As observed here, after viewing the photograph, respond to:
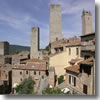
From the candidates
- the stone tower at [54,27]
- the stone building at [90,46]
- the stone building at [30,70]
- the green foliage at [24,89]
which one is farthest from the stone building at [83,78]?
the stone tower at [54,27]

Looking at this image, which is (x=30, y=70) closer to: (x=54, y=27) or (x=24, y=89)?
(x=24, y=89)

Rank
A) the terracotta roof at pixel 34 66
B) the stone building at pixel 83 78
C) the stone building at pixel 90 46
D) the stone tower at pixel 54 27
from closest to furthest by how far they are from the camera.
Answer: the stone building at pixel 83 78 < the stone building at pixel 90 46 < the terracotta roof at pixel 34 66 < the stone tower at pixel 54 27

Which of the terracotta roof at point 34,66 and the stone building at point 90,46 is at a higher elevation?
the stone building at point 90,46

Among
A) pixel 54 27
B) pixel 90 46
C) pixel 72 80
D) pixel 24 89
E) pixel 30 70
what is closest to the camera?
pixel 24 89

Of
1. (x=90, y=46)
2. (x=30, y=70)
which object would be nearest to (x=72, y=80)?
(x=90, y=46)

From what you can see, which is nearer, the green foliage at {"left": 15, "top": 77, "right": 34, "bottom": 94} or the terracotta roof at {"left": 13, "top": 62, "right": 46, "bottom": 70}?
the green foliage at {"left": 15, "top": 77, "right": 34, "bottom": 94}

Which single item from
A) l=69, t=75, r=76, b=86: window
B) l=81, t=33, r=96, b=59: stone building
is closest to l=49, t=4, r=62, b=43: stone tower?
l=81, t=33, r=96, b=59: stone building

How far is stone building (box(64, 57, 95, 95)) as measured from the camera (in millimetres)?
3977

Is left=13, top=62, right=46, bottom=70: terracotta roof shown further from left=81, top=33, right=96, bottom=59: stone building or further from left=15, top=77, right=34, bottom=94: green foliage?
left=81, top=33, right=96, bottom=59: stone building

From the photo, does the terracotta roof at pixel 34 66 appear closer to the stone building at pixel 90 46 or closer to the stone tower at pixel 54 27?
the stone building at pixel 90 46

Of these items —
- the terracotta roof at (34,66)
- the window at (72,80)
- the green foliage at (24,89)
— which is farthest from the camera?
the terracotta roof at (34,66)

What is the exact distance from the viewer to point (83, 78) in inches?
183

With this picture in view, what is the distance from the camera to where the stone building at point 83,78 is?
398 cm

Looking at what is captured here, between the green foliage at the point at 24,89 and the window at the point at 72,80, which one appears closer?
the green foliage at the point at 24,89
